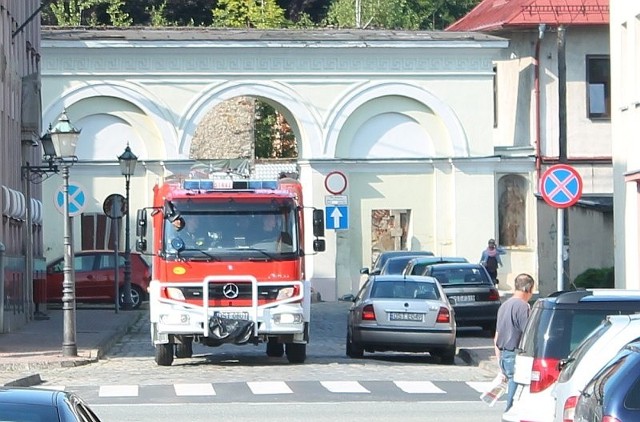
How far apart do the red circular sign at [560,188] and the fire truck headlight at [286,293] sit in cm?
405

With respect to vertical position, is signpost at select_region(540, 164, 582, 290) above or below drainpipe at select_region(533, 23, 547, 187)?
below

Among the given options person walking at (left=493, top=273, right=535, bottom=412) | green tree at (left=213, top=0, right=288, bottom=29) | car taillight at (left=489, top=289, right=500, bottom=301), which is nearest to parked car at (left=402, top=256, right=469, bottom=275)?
car taillight at (left=489, top=289, right=500, bottom=301)

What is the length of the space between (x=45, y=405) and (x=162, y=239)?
16.5 meters

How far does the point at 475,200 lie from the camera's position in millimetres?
47562

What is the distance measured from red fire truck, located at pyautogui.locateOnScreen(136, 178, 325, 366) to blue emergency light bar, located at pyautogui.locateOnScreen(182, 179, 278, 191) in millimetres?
37

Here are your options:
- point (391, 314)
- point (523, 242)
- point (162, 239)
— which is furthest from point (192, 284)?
point (523, 242)

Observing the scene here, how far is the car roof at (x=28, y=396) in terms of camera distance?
800 cm

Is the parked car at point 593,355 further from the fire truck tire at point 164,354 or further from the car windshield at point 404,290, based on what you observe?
the car windshield at point 404,290

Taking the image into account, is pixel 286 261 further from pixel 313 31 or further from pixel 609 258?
pixel 313 31

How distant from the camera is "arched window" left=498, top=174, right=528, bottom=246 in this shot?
49031mm

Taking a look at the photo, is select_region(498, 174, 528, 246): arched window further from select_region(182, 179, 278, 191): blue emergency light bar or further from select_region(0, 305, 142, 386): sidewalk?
select_region(182, 179, 278, 191): blue emergency light bar

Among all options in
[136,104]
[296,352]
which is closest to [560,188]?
[296,352]

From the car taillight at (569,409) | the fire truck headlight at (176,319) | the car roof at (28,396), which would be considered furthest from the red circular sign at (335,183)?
the car roof at (28,396)

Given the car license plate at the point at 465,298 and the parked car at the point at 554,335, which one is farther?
the car license plate at the point at 465,298
